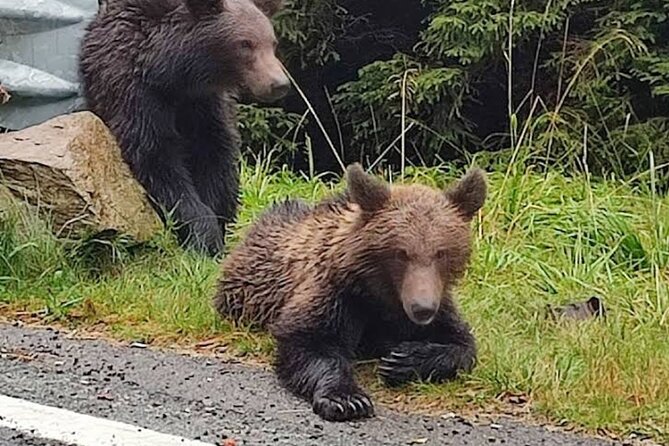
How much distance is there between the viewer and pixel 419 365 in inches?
184

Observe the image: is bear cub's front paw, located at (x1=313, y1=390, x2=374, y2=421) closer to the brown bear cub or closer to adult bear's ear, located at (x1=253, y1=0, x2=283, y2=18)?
the brown bear cub

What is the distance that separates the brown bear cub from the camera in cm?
453

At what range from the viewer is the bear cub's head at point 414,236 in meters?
4.54

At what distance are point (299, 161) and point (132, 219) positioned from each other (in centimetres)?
660

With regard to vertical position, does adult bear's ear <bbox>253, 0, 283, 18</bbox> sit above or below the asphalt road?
above

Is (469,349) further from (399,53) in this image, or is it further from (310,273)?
(399,53)

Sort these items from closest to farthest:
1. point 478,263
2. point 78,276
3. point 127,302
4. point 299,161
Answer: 1. point 127,302
2. point 78,276
3. point 478,263
4. point 299,161

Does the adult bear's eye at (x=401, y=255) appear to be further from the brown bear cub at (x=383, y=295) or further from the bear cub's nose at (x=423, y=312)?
the bear cub's nose at (x=423, y=312)

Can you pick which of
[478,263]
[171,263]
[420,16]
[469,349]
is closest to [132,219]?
[171,263]

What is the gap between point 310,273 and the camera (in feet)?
16.4

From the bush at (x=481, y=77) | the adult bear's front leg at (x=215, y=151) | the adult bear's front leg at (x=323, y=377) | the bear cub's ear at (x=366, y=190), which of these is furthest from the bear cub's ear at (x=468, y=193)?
the bush at (x=481, y=77)

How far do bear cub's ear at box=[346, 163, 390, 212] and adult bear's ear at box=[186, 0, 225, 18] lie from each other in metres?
2.31

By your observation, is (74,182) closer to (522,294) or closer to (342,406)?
(522,294)

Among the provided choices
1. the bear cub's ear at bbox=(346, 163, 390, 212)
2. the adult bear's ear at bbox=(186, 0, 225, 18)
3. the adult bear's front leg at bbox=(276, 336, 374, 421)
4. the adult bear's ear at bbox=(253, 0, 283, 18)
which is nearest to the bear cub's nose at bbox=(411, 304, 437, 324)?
the adult bear's front leg at bbox=(276, 336, 374, 421)
